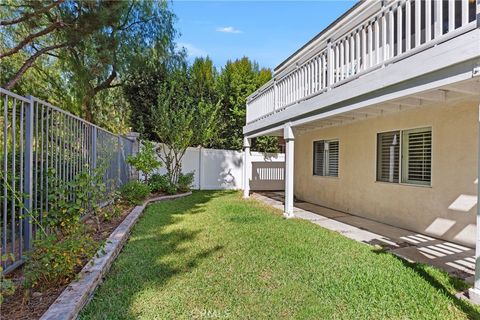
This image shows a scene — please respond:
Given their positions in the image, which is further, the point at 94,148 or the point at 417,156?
the point at 94,148

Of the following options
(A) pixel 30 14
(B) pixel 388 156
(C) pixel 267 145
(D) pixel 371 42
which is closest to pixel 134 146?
(A) pixel 30 14

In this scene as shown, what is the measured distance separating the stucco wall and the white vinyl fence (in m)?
6.30

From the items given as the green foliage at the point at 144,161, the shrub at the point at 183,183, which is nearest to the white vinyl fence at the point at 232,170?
the shrub at the point at 183,183

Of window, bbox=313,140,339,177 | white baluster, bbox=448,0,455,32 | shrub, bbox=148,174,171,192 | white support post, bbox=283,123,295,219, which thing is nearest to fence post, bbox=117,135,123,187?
shrub, bbox=148,174,171,192

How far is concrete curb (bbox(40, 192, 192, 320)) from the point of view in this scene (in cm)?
258

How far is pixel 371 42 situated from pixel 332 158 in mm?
4909

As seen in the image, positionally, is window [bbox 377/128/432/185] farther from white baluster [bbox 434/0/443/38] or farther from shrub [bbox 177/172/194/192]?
shrub [bbox 177/172/194/192]

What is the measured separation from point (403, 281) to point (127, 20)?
12.1m

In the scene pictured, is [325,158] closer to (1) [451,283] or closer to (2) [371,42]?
(2) [371,42]

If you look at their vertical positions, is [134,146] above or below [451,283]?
above

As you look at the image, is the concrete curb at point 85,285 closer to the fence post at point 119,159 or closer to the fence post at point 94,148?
the fence post at point 94,148

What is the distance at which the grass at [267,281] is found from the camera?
298 centimetres

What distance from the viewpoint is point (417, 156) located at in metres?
6.24

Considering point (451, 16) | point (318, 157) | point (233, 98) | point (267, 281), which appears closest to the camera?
point (451, 16)
